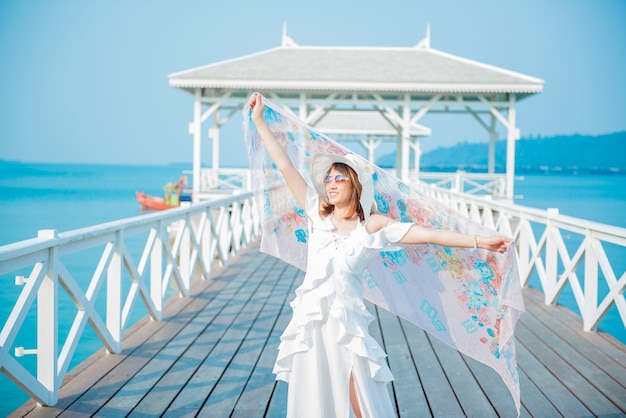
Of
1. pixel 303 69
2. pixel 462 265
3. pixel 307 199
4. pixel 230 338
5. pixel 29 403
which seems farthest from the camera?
pixel 303 69

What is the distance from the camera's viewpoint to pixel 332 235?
10.5ft

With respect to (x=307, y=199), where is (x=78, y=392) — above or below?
below

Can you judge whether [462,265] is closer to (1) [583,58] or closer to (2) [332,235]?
(2) [332,235]

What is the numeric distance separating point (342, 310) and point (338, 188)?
54 centimetres

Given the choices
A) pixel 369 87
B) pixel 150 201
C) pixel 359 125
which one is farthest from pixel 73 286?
pixel 150 201

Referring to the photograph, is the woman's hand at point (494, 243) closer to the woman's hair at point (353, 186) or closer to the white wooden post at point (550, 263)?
the woman's hair at point (353, 186)

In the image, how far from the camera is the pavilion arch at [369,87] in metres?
18.9

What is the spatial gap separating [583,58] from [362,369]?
14000 centimetres

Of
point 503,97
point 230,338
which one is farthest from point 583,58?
point 230,338

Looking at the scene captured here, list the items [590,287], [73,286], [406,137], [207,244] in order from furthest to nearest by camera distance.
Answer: [406,137] < [207,244] < [590,287] < [73,286]

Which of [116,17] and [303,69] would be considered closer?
[303,69]

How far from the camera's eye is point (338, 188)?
3.19m

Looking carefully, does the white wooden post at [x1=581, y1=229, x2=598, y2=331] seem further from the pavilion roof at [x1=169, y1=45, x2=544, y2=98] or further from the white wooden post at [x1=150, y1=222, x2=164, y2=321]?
the pavilion roof at [x1=169, y1=45, x2=544, y2=98]

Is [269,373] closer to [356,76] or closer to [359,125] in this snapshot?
[356,76]
